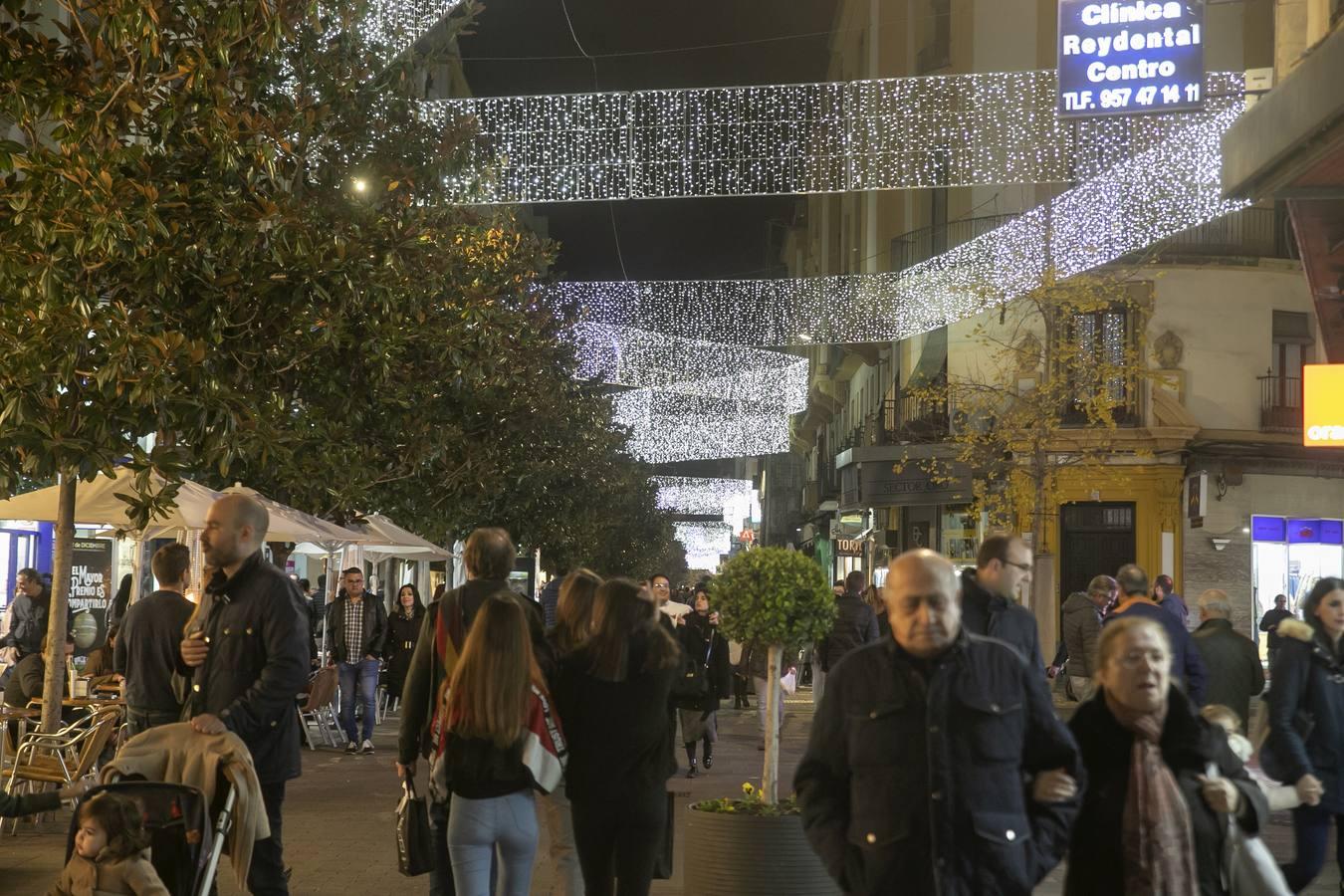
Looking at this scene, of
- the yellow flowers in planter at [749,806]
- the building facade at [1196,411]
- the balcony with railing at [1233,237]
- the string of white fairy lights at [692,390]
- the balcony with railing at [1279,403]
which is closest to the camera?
the yellow flowers in planter at [749,806]

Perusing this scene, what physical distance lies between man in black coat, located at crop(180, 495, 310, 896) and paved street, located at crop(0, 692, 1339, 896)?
2.57m

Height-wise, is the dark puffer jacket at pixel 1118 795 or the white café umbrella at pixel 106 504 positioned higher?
the white café umbrella at pixel 106 504

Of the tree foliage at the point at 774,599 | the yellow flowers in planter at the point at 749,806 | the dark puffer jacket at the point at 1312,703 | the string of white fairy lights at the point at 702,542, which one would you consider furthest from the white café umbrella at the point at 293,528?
the string of white fairy lights at the point at 702,542

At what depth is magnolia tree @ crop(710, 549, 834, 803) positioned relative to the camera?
10281 mm

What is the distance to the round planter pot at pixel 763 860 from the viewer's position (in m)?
8.18

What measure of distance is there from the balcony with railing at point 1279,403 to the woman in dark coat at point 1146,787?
30.5 metres

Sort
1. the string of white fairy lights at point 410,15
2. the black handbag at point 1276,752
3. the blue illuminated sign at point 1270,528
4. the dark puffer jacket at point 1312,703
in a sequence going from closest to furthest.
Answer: the black handbag at point 1276,752, the dark puffer jacket at point 1312,703, the string of white fairy lights at point 410,15, the blue illuminated sign at point 1270,528

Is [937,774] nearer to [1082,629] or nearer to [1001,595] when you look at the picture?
[1001,595]

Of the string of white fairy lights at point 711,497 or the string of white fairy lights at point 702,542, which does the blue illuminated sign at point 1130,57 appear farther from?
the string of white fairy lights at point 702,542

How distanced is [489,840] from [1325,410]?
11.4 m

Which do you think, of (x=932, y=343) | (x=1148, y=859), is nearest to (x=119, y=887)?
(x=1148, y=859)

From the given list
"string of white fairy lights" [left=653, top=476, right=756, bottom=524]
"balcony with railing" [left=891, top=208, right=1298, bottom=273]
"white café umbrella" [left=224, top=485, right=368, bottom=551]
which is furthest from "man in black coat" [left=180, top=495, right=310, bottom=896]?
"string of white fairy lights" [left=653, top=476, right=756, bottom=524]

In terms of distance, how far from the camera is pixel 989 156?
110 ft

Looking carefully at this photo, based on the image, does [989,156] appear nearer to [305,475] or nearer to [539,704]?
[305,475]
